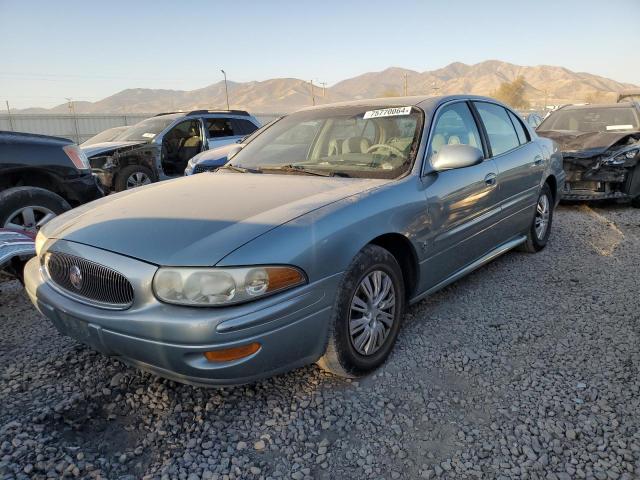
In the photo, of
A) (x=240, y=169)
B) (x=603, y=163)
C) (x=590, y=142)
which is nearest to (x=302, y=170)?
(x=240, y=169)

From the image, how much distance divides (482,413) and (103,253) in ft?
6.47

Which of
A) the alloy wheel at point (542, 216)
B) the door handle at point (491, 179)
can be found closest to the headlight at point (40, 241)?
Answer: the door handle at point (491, 179)

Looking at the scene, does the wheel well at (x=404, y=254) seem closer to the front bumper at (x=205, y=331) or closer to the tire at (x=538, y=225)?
the front bumper at (x=205, y=331)

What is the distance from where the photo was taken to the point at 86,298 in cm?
226

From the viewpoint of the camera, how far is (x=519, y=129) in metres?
4.47

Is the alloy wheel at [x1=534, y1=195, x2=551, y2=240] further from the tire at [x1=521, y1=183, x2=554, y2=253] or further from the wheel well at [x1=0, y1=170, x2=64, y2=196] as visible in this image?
the wheel well at [x1=0, y1=170, x2=64, y2=196]

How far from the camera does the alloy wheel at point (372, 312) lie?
2.50m

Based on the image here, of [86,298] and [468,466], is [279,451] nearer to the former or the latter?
[468,466]

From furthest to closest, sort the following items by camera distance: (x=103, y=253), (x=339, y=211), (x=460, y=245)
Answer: (x=460, y=245)
(x=339, y=211)
(x=103, y=253)

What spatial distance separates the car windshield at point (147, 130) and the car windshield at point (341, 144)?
5884mm

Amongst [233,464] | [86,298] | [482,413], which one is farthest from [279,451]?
[86,298]

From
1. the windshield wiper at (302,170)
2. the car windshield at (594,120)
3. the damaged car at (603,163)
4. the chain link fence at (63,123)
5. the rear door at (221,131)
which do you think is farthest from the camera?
the chain link fence at (63,123)

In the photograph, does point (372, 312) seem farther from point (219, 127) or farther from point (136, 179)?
point (219, 127)

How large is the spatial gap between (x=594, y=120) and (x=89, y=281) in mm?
8354
